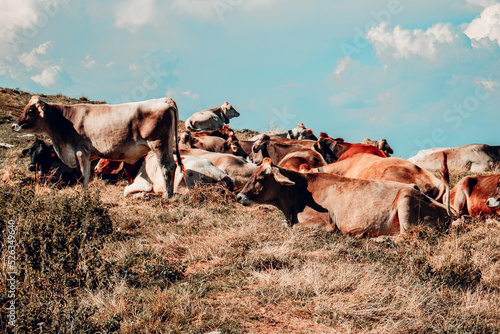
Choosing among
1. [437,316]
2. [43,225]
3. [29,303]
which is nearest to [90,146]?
[43,225]

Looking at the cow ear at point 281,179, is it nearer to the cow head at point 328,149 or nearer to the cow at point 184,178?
the cow at point 184,178

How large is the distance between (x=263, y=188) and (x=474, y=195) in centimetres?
471

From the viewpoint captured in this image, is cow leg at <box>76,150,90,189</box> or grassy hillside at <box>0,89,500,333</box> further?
cow leg at <box>76,150,90,189</box>

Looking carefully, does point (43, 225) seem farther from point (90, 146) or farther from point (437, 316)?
point (437, 316)

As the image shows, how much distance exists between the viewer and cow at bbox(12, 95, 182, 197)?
11.1 meters

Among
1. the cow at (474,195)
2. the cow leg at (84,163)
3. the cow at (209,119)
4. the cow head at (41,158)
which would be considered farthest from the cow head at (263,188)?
the cow at (209,119)

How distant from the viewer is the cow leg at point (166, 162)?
11133mm

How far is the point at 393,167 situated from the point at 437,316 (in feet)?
18.5

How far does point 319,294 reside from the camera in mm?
5242

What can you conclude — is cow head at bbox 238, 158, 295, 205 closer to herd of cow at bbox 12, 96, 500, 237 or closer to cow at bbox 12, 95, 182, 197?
herd of cow at bbox 12, 96, 500, 237

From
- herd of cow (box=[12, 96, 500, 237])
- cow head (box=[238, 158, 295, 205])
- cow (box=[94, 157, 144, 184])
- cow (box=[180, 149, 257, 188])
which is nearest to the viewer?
herd of cow (box=[12, 96, 500, 237])

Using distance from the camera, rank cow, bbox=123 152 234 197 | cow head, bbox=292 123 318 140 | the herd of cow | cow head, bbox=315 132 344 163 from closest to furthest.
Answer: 1. the herd of cow
2. cow, bbox=123 152 234 197
3. cow head, bbox=315 132 344 163
4. cow head, bbox=292 123 318 140

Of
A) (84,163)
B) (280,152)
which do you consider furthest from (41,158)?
(280,152)

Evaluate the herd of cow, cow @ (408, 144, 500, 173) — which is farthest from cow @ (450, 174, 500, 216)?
cow @ (408, 144, 500, 173)
